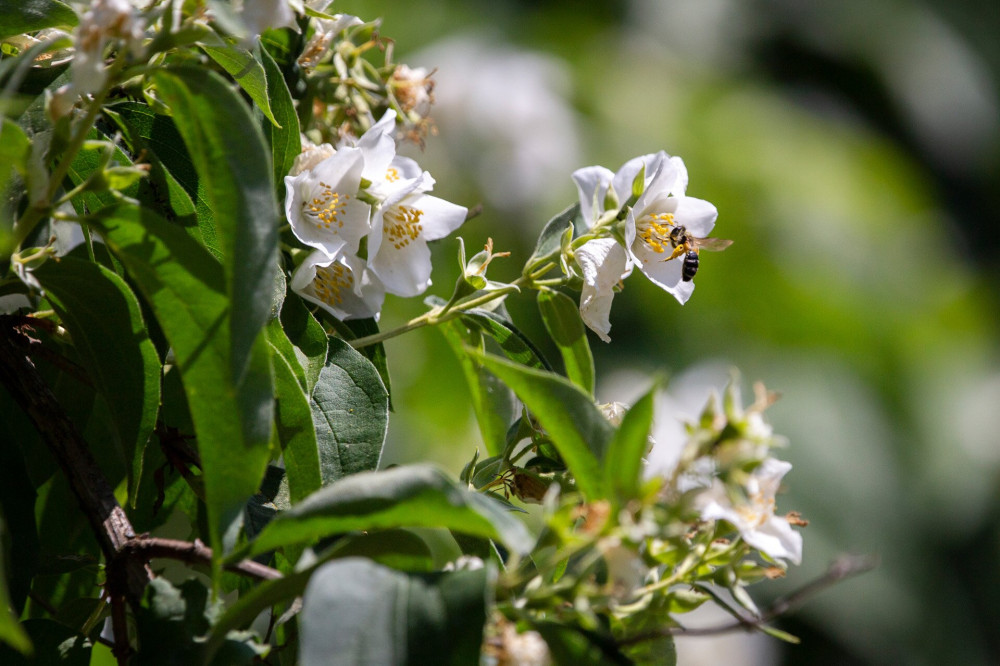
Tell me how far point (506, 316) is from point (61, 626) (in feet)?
1.12

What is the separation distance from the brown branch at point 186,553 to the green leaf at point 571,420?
14cm

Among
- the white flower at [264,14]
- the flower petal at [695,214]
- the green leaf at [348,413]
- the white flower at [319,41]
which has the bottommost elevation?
the green leaf at [348,413]

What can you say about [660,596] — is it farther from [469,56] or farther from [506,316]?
[469,56]

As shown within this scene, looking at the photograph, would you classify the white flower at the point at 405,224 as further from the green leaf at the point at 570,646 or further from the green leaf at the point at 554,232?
the green leaf at the point at 570,646

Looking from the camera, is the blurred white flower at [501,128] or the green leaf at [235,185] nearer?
the green leaf at [235,185]

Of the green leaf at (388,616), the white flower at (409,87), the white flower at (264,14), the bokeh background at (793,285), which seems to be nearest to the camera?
the green leaf at (388,616)

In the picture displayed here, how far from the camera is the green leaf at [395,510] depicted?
0.40 metres

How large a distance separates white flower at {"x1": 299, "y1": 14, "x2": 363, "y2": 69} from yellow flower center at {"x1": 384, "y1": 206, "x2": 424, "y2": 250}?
123 mm

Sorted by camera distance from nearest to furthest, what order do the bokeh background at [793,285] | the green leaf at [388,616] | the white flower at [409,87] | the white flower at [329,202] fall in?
the green leaf at [388,616]
the white flower at [329,202]
the white flower at [409,87]
the bokeh background at [793,285]

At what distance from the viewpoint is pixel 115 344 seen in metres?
0.54

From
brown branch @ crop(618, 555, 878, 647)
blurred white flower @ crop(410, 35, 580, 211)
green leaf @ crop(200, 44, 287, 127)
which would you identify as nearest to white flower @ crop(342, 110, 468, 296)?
green leaf @ crop(200, 44, 287, 127)

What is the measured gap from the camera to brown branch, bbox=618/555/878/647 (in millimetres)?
408

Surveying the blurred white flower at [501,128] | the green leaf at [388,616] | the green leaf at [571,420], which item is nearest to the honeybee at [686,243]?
the green leaf at [571,420]

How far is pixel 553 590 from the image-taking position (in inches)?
16.6
